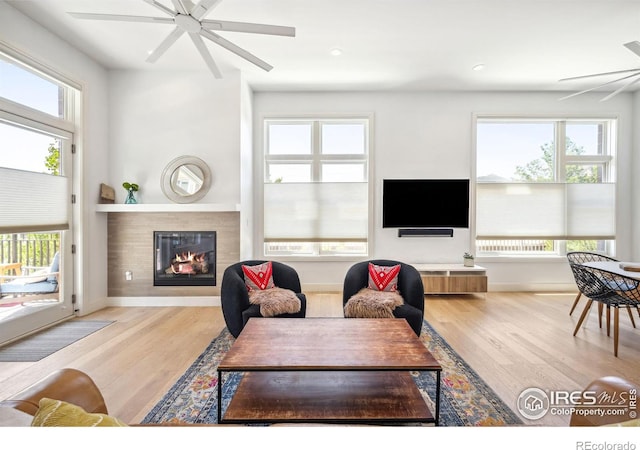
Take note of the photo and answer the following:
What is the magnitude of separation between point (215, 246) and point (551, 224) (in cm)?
513

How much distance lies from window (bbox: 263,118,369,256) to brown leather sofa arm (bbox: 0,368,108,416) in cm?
369

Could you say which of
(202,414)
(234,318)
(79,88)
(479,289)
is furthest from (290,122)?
(202,414)

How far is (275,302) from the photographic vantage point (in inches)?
108

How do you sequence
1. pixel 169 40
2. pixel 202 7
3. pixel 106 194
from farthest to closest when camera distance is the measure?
pixel 106 194, pixel 169 40, pixel 202 7

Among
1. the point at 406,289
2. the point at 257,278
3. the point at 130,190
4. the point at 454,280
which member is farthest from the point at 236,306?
the point at 454,280

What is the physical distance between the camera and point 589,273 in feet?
9.16

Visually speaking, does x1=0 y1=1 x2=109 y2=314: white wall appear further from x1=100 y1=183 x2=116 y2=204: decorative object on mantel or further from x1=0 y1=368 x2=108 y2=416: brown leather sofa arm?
x1=0 y1=368 x2=108 y2=416: brown leather sofa arm

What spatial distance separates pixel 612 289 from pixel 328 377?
109 inches

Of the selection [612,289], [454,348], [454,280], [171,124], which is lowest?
[454,348]

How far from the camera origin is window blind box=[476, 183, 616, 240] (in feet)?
15.4

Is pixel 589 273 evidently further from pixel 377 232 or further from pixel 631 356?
pixel 377 232

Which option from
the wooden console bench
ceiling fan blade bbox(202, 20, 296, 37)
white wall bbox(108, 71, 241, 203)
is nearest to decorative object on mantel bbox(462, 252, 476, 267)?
the wooden console bench

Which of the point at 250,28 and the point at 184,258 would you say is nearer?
the point at 250,28

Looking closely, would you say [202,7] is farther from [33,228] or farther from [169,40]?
[33,228]
